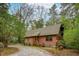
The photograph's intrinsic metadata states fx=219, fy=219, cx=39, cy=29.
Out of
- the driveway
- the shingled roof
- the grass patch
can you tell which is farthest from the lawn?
the grass patch

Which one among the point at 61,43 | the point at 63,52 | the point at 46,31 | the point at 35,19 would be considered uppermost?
the point at 35,19

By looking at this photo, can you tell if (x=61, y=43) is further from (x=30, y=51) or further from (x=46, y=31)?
(x=30, y=51)

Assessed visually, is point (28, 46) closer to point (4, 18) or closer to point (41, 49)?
point (41, 49)

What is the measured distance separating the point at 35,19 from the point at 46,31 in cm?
21

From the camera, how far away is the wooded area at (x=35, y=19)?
277cm

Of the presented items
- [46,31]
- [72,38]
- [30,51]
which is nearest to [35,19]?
[46,31]

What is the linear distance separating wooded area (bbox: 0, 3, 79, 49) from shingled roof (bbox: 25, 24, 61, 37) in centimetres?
4

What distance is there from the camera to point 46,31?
2.80 meters

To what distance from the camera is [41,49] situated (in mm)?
2777

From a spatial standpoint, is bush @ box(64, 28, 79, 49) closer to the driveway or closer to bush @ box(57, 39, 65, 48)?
bush @ box(57, 39, 65, 48)

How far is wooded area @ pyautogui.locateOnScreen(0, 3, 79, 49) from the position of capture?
9.08ft

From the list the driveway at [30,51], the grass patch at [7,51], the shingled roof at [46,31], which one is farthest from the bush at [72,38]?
the grass patch at [7,51]

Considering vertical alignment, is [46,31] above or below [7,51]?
above

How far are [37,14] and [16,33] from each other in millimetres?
362
